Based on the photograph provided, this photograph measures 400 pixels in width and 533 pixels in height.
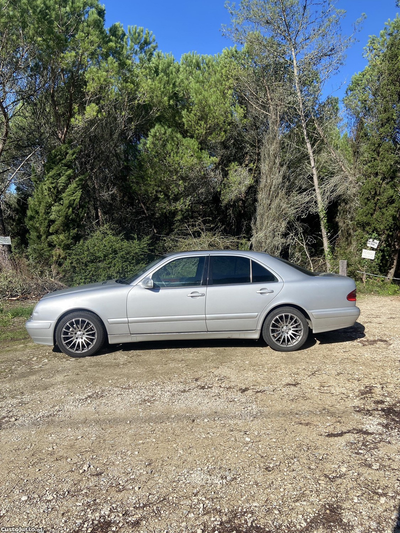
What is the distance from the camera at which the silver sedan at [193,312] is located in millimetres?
6000

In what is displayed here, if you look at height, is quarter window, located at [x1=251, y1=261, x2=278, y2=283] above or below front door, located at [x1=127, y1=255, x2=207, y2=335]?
above

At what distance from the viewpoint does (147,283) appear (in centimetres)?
605

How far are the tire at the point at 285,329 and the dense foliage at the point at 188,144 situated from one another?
6.20 m

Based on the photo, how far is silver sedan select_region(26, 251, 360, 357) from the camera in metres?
6.00

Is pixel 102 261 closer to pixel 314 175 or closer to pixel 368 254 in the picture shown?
pixel 368 254

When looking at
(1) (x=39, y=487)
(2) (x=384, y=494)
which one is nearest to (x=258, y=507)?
(2) (x=384, y=494)

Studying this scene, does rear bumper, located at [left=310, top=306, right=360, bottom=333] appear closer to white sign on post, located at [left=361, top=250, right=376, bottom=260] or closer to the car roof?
the car roof

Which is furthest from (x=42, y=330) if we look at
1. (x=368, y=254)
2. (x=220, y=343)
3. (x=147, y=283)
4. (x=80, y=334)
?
(x=368, y=254)

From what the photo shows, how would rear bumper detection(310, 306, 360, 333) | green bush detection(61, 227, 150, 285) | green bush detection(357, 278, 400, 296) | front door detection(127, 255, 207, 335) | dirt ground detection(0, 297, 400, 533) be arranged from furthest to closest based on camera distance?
green bush detection(357, 278, 400, 296), green bush detection(61, 227, 150, 285), rear bumper detection(310, 306, 360, 333), front door detection(127, 255, 207, 335), dirt ground detection(0, 297, 400, 533)

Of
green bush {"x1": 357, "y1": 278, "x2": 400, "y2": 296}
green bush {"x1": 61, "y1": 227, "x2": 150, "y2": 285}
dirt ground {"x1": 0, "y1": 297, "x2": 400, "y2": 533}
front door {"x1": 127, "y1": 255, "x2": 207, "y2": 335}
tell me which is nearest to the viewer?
dirt ground {"x1": 0, "y1": 297, "x2": 400, "y2": 533}

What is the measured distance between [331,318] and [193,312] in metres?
2.01

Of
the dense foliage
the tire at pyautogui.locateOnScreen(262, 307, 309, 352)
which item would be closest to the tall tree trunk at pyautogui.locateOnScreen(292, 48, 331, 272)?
the dense foliage

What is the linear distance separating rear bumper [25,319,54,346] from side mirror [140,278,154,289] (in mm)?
1401

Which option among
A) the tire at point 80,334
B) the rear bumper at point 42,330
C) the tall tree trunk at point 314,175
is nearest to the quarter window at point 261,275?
the tire at point 80,334
